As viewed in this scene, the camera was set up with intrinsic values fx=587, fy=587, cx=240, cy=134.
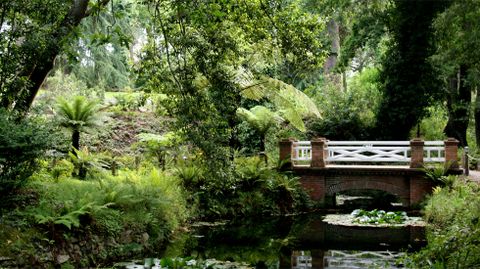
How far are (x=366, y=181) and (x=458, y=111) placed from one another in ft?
22.8

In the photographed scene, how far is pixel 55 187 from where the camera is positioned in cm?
1103

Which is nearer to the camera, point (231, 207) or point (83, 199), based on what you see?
point (83, 199)

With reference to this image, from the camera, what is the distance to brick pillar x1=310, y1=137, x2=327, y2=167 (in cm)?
1875

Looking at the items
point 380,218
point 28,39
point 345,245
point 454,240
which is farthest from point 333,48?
point 454,240

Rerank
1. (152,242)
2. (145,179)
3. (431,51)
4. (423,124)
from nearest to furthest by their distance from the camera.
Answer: (152,242)
(145,179)
(431,51)
(423,124)

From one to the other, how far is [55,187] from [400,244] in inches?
283

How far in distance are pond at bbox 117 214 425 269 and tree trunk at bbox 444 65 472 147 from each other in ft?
31.1

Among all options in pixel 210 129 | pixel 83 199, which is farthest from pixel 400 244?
pixel 83 199

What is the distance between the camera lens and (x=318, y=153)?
18.8 meters

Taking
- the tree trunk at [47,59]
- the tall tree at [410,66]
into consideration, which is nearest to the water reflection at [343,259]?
the tree trunk at [47,59]

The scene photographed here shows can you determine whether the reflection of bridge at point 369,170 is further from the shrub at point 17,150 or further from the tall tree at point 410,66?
the shrub at point 17,150

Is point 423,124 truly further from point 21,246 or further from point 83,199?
point 21,246

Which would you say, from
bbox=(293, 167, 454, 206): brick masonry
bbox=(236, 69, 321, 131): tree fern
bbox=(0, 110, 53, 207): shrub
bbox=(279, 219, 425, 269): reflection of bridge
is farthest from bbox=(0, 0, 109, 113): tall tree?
bbox=(293, 167, 454, 206): brick masonry

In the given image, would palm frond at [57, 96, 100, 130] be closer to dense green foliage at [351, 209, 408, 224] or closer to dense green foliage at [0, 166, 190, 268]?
dense green foliage at [0, 166, 190, 268]
